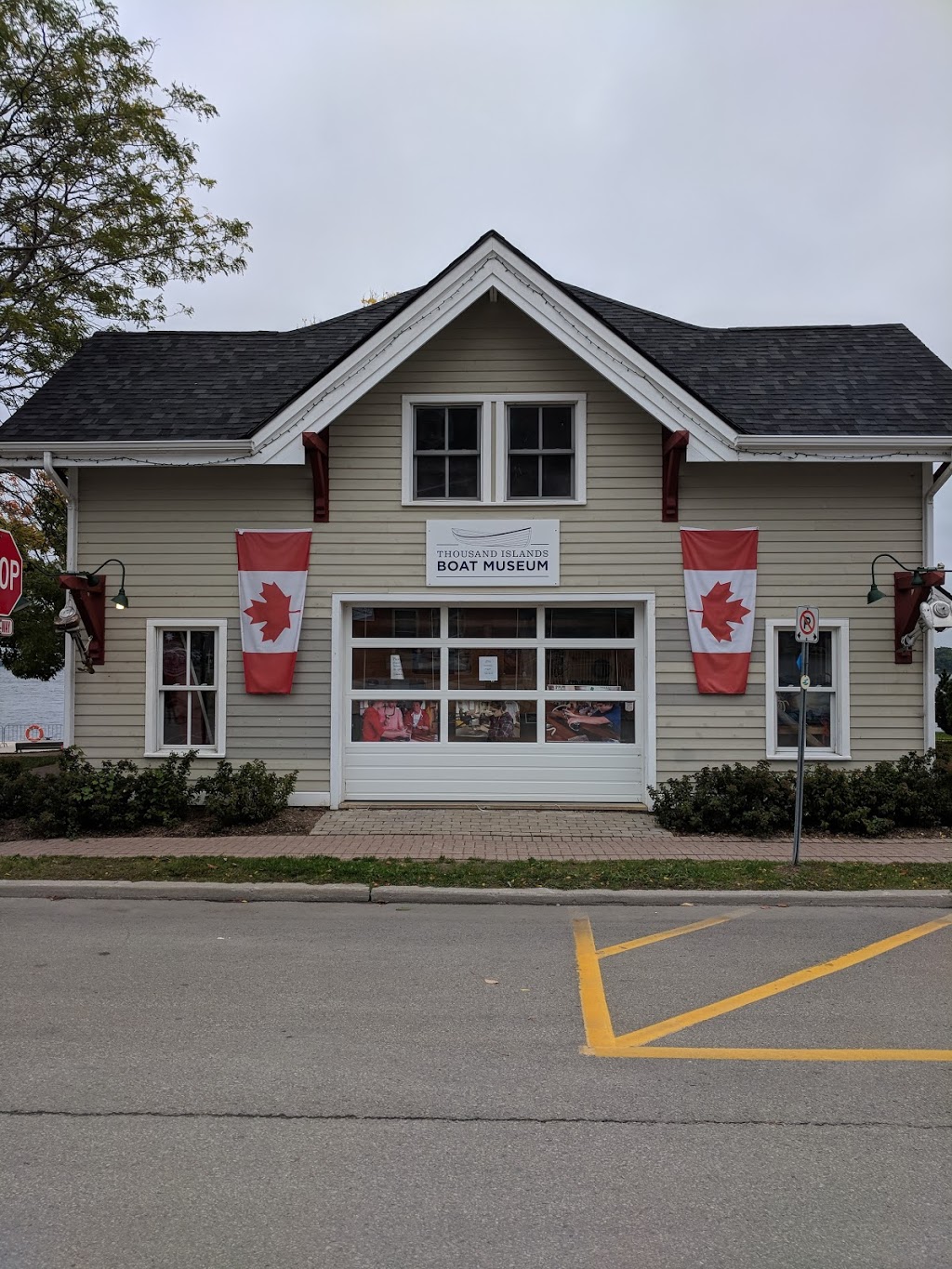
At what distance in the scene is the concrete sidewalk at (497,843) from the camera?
9305mm

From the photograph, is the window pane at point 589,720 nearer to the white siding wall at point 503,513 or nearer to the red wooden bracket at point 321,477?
the white siding wall at point 503,513

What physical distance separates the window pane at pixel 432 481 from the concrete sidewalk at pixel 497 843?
4079mm

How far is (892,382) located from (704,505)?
3247 millimetres

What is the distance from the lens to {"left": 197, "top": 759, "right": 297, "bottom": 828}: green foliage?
34.0 feet

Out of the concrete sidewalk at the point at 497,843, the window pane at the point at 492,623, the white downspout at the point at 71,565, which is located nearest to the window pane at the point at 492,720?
the window pane at the point at 492,623

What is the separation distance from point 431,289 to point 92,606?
5.67m

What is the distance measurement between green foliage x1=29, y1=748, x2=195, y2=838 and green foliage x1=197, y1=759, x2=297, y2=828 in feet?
1.18

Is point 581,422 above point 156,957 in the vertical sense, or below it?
above

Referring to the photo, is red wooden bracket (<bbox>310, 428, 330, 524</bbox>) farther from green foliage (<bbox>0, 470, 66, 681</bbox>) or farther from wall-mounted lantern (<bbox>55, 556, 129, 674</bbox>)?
green foliage (<bbox>0, 470, 66, 681</bbox>)

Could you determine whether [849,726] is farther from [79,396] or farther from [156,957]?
[79,396]

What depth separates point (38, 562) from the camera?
56.5 ft

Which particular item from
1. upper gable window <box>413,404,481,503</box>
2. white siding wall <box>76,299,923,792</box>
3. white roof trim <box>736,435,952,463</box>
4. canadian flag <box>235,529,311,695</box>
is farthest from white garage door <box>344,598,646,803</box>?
white roof trim <box>736,435,952,463</box>

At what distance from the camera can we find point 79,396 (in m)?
12.2

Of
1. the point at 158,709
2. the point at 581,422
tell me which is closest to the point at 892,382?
the point at 581,422
